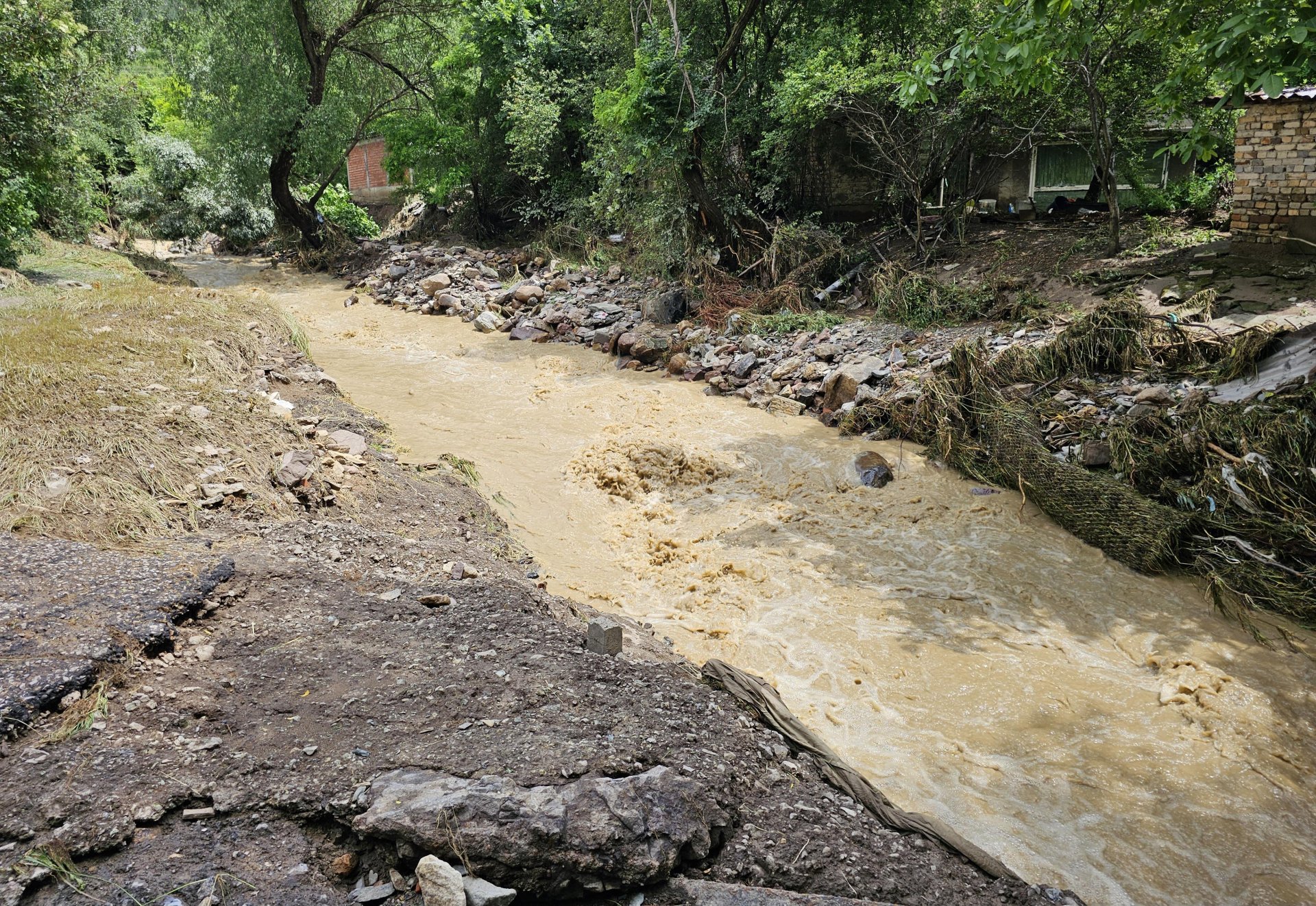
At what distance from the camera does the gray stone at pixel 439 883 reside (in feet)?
7.17

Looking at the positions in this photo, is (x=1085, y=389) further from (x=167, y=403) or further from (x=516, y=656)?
(x=167, y=403)

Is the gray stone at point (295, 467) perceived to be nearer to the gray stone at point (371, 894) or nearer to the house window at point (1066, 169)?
the gray stone at point (371, 894)

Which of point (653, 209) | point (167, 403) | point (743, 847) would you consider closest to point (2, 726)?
point (743, 847)

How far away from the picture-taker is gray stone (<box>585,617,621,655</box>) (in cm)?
385

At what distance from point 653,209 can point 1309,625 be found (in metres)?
10.5

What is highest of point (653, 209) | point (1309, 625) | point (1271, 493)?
point (653, 209)

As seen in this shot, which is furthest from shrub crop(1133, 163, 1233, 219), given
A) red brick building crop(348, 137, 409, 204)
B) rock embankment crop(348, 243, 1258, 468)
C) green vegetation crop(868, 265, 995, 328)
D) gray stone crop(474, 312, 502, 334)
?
red brick building crop(348, 137, 409, 204)

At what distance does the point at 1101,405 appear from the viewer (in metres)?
7.48

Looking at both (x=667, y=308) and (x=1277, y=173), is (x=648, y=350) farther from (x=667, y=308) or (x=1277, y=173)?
(x=1277, y=173)

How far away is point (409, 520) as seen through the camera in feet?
18.3

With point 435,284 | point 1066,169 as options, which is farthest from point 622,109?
point 1066,169

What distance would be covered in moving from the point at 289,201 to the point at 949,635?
18462 mm

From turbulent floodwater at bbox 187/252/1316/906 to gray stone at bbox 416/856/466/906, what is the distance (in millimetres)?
2481

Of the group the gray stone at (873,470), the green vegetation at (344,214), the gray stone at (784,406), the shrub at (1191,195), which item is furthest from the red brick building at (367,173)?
the gray stone at (873,470)
